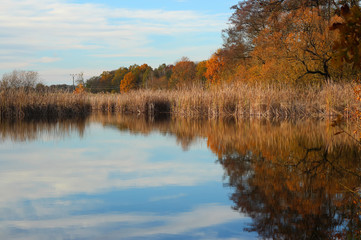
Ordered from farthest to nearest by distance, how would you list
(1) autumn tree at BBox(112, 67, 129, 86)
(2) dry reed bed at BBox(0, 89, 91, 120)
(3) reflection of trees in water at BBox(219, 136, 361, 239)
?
1. (1) autumn tree at BBox(112, 67, 129, 86)
2. (2) dry reed bed at BBox(0, 89, 91, 120)
3. (3) reflection of trees in water at BBox(219, 136, 361, 239)

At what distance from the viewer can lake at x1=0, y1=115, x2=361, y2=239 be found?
3.58 meters

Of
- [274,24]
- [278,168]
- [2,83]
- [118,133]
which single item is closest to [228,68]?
[274,24]

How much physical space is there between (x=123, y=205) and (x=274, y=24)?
73.8 feet

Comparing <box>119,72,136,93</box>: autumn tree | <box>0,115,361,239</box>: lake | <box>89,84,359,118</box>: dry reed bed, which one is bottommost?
<box>0,115,361,239</box>: lake

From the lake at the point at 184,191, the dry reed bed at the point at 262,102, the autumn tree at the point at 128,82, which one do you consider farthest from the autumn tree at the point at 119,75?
the lake at the point at 184,191

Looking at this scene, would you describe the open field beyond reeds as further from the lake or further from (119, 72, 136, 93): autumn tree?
(119, 72, 136, 93): autumn tree

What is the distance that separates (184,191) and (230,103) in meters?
15.5

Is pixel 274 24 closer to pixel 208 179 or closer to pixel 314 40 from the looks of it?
pixel 314 40

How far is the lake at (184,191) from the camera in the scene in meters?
3.58

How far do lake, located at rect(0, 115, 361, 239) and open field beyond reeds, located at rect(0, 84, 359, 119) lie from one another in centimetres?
894

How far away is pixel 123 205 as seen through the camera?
172 inches

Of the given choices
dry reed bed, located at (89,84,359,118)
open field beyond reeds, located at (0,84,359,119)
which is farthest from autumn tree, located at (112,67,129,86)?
dry reed bed, located at (89,84,359,118)

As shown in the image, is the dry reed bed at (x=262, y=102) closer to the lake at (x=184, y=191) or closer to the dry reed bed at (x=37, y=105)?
the dry reed bed at (x=37, y=105)

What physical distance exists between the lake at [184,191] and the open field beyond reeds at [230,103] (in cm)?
894
